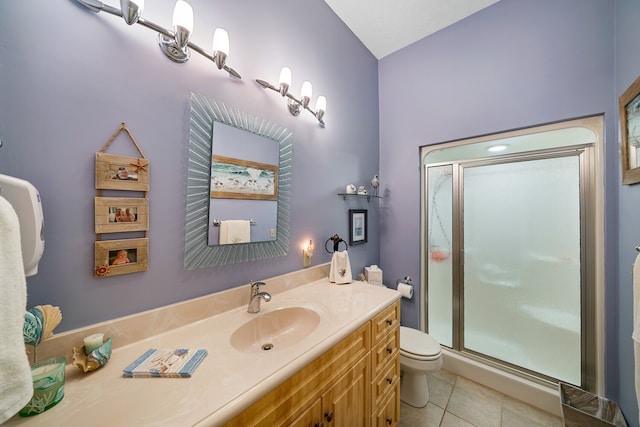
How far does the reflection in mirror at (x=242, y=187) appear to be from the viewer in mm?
1092

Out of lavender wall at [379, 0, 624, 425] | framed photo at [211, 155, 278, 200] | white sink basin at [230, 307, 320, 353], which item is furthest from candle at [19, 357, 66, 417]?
lavender wall at [379, 0, 624, 425]

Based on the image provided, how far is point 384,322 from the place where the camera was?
1.25 meters

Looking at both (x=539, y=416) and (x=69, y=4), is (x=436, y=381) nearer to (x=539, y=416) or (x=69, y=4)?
(x=539, y=416)

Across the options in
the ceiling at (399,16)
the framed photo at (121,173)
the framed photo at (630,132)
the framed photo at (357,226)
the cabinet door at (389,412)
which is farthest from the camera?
the framed photo at (357,226)

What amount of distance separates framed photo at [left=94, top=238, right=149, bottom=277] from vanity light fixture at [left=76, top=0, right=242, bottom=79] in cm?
78

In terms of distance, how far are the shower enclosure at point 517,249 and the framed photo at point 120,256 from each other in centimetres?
211

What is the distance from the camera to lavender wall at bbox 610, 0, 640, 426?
44.4 inches

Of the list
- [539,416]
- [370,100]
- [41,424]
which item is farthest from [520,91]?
[41,424]

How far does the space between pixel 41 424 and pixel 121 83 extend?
1030 millimetres

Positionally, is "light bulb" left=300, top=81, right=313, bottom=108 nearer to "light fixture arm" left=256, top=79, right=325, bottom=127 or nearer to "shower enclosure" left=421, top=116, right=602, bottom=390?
"light fixture arm" left=256, top=79, right=325, bottom=127

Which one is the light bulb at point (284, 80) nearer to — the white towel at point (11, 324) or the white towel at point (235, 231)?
the white towel at point (235, 231)

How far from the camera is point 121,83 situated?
2.70 feet

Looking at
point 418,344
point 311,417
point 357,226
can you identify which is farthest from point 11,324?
point 418,344

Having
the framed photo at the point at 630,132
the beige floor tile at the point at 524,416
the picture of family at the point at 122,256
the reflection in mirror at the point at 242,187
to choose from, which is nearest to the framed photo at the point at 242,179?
the reflection in mirror at the point at 242,187
